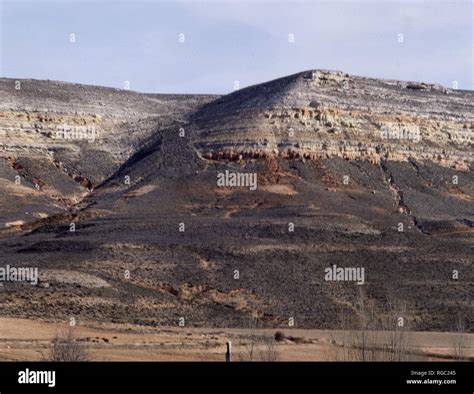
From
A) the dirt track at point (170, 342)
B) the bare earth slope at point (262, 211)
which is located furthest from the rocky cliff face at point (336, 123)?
the dirt track at point (170, 342)

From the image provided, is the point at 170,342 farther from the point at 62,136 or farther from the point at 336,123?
the point at 62,136

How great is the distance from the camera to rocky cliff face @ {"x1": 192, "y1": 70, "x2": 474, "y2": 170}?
84.8m

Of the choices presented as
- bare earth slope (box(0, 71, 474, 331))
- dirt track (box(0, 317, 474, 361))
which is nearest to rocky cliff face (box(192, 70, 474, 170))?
bare earth slope (box(0, 71, 474, 331))

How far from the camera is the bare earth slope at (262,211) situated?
56.3 meters

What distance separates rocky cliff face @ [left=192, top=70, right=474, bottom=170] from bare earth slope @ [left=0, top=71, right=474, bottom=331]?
147 mm

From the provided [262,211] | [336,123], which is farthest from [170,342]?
[336,123]

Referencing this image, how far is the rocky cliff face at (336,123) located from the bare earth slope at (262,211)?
0.15 m

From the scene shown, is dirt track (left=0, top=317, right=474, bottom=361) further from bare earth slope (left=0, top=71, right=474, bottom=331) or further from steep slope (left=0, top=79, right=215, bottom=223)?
steep slope (left=0, top=79, right=215, bottom=223)

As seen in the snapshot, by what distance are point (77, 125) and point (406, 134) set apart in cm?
4079

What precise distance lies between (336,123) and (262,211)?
17771mm

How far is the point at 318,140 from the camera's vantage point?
85.6m

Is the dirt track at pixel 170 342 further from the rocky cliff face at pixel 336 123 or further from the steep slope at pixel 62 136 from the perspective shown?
the steep slope at pixel 62 136

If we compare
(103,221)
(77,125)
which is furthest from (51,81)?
(103,221)
